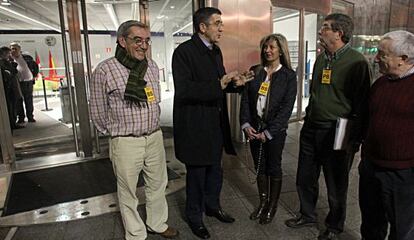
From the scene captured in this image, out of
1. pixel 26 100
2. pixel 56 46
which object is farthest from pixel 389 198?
pixel 26 100

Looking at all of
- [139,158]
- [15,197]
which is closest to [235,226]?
[139,158]

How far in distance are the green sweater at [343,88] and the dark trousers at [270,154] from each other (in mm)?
336

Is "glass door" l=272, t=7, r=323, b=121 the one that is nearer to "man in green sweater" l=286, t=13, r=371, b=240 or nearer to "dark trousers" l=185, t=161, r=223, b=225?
"man in green sweater" l=286, t=13, r=371, b=240

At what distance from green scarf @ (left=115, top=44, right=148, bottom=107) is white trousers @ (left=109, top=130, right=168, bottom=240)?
0.28 m

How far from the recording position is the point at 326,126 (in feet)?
7.08

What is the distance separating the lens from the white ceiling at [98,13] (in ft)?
16.5

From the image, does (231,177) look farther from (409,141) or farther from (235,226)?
(409,141)

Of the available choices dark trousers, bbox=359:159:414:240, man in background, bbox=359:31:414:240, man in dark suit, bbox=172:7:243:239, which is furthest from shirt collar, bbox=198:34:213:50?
dark trousers, bbox=359:159:414:240

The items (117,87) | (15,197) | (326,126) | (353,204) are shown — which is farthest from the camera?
(15,197)

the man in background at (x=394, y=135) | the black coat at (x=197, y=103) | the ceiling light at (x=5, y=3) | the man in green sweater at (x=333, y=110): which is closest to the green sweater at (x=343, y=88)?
the man in green sweater at (x=333, y=110)

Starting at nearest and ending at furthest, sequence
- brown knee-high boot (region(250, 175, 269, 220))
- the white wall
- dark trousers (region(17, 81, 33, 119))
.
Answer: brown knee-high boot (region(250, 175, 269, 220)), the white wall, dark trousers (region(17, 81, 33, 119))

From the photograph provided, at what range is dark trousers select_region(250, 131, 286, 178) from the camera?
2408 millimetres

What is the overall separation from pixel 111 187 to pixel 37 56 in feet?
11.3

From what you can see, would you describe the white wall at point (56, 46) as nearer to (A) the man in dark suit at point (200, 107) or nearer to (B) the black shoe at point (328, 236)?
(A) the man in dark suit at point (200, 107)
